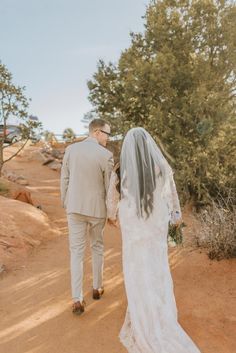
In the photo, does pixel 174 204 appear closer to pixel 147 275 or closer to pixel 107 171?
pixel 147 275

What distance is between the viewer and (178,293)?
486cm

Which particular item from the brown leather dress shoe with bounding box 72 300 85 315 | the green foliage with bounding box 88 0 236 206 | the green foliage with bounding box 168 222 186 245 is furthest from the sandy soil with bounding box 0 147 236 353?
the green foliage with bounding box 88 0 236 206

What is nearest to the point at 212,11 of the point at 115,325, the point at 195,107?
the point at 195,107

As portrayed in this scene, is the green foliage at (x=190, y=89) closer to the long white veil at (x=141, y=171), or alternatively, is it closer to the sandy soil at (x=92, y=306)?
the sandy soil at (x=92, y=306)

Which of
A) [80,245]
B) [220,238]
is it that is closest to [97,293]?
[80,245]

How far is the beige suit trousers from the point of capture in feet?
13.9

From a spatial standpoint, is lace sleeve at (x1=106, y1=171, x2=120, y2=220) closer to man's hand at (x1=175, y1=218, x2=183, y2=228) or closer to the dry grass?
man's hand at (x1=175, y1=218, x2=183, y2=228)

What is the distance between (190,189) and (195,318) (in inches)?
323

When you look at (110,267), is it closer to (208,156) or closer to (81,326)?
(81,326)

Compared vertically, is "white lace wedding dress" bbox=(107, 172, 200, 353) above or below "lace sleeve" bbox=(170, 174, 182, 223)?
below

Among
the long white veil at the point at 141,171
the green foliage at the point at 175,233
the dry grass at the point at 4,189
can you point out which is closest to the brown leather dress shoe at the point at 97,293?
the green foliage at the point at 175,233

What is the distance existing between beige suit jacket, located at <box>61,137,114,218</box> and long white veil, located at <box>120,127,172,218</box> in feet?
2.23

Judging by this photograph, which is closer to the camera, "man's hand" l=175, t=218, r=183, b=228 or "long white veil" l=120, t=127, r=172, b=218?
"long white veil" l=120, t=127, r=172, b=218

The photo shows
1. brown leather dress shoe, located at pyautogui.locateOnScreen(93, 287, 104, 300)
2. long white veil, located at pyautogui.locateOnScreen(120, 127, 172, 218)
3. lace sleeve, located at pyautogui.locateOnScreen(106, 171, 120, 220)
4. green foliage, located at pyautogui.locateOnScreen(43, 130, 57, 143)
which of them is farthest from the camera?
green foliage, located at pyautogui.locateOnScreen(43, 130, 57, 143)
